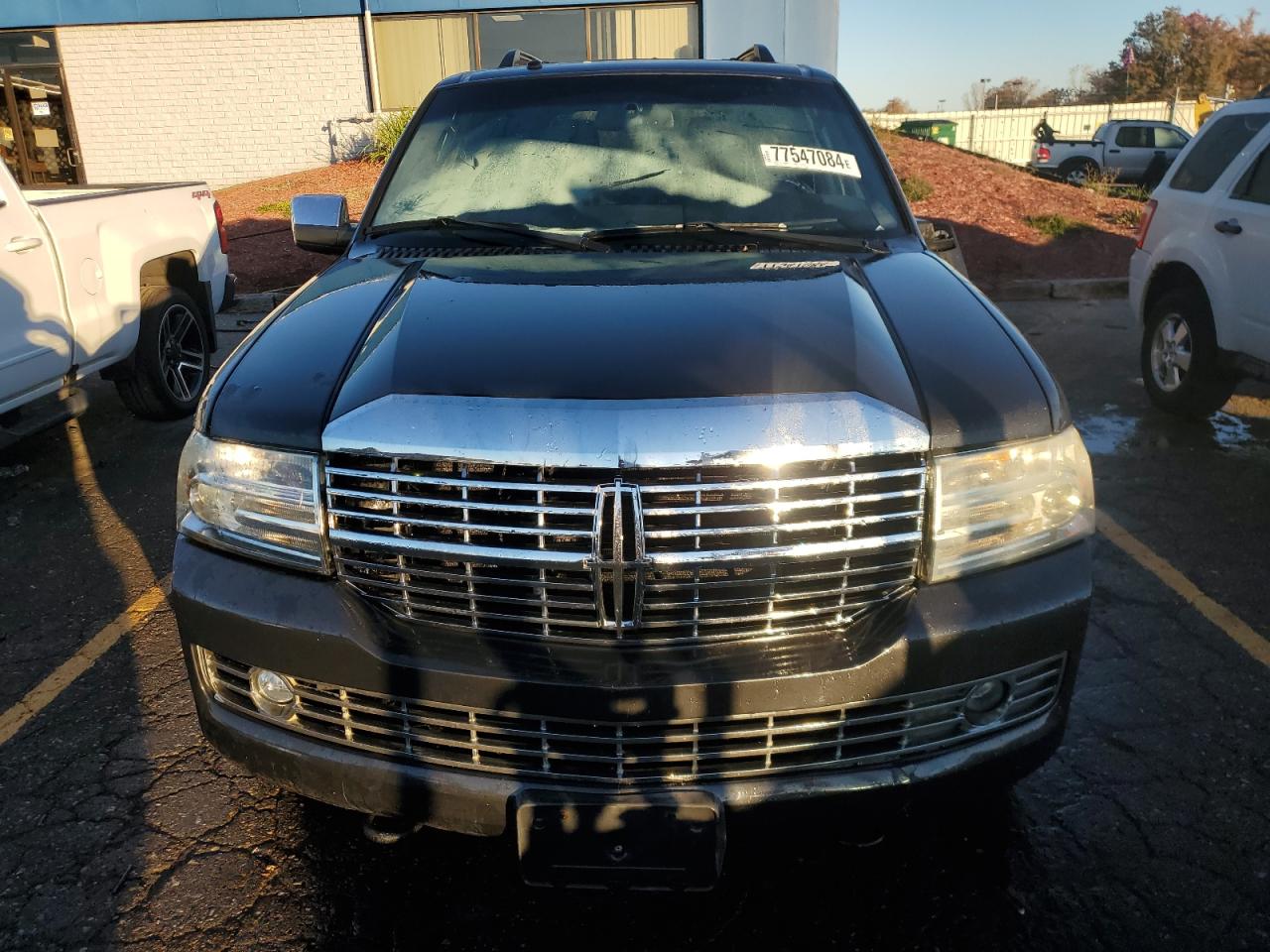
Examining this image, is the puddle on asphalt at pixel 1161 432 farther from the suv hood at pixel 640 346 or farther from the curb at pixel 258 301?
the curb at pixel 258 301

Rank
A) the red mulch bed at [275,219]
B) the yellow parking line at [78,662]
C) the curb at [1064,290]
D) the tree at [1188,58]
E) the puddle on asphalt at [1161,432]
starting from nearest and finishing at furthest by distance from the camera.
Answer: the yellow parking line at [78,662]
the puddle on asphalt at [1161,432]
the curb at [1064,290]
the red mulch bed at [275,219]
the tree at [1188,58]

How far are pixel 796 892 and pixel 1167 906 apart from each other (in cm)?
87

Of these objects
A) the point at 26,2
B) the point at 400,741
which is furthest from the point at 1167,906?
the point at 26,2

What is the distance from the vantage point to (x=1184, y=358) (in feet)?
20.2

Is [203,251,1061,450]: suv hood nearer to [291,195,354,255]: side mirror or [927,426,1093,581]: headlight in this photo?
[927,426,1093,581]: headlight

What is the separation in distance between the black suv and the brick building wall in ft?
60.2

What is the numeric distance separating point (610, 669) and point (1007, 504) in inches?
36.1

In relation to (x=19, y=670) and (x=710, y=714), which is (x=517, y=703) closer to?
(x=710, y=714)

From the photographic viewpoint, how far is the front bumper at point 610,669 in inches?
78.1

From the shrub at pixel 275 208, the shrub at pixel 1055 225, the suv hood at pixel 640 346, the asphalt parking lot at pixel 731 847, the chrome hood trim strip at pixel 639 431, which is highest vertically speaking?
the suv hood at pixel 640 346


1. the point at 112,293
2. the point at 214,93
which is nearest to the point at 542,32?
the point at 214,93

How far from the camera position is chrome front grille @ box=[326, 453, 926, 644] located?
197 centimetres

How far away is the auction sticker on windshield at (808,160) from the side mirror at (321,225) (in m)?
1.50

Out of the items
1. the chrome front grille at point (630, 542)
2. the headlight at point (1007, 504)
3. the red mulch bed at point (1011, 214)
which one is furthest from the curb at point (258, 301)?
the headlight at point (1007, 504)
